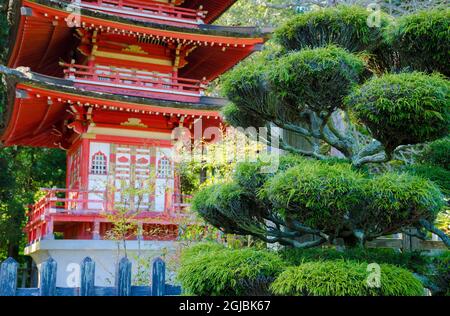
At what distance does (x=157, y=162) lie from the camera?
1473cm

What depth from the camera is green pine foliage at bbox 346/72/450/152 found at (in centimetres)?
511

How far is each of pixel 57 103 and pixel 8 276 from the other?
7831 millimetres

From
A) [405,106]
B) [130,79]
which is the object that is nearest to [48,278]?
[405,106]

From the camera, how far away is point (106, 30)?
1404 centimetres

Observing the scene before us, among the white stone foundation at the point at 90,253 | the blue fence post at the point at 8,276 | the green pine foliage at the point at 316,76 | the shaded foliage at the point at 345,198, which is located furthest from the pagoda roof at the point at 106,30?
Result: the shaded foliage at the point at 345,198

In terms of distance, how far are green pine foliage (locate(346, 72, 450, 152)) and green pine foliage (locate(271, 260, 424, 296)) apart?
4.22ft

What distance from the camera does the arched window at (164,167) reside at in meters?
14.7

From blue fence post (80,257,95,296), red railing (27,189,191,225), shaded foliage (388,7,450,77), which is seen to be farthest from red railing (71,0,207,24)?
shaded foliage (388,7,450,77)

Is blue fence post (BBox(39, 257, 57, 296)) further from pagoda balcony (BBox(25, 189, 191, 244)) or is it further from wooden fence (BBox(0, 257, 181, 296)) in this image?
pagoda balcony (BBox(25, 189, 191, 244))

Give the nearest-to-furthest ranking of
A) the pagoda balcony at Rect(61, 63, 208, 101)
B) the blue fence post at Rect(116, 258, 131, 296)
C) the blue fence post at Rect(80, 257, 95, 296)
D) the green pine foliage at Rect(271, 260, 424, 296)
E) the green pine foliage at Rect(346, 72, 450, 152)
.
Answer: the green pine foliage at Rect(271, 260, 424, 296) → the green pine foliage at Rect(346, 72, 450, 152) → the blue fence post at Rect(80, 257, 95, 296) → the blue fence post at Rect(116, 258, 131, 296) → the pagoda balcony at Rect(61, 63, 208, 101)

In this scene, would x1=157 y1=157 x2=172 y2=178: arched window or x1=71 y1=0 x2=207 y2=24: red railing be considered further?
x1=71 y1=0 x2=207 y2=24: red railing

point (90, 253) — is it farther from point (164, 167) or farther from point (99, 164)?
point (164, 167)
